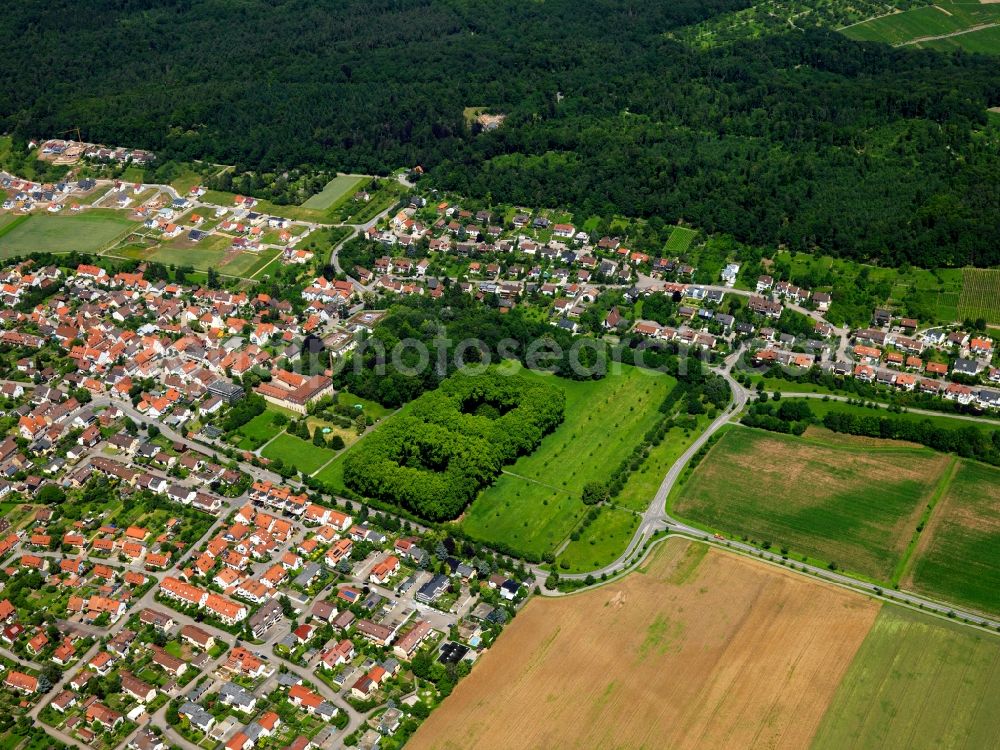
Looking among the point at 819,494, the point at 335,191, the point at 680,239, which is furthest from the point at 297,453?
the point at 335,191

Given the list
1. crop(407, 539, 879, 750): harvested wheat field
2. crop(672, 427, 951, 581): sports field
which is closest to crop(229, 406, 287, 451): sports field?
crop(407, 539, 879, 750): harvested wheat field

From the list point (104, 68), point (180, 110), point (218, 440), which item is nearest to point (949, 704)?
point (218, 440)

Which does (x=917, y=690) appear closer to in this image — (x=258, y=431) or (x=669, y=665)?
(x=669, y=665)

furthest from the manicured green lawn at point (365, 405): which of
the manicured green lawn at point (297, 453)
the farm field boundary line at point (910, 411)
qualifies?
the farm field boundary line at point (910, 411)

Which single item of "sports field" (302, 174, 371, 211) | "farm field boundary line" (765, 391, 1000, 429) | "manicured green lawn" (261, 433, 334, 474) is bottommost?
"farm field boundary line" (765, 391, 1000, 429)

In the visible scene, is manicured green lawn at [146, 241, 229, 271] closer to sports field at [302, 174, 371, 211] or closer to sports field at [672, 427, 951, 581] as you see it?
sports field at [302, 174, 371, 211]

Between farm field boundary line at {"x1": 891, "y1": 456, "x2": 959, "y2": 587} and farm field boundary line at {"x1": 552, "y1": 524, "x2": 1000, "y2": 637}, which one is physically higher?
farm field boundary line at {"x1": 552, "y1": 524, "x2": 1000, "y2": 637}
